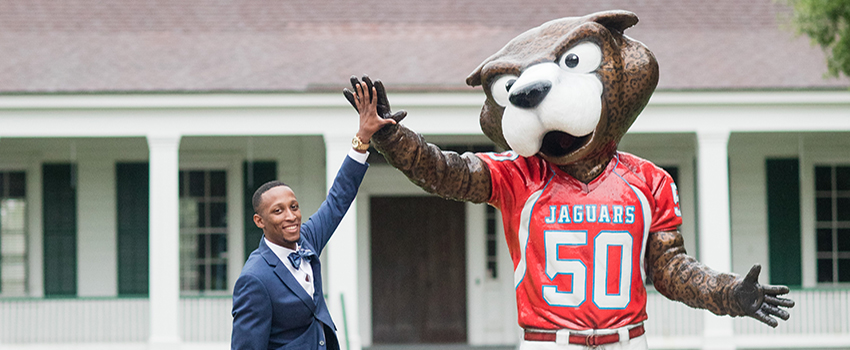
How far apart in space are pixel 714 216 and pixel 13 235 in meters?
8.32

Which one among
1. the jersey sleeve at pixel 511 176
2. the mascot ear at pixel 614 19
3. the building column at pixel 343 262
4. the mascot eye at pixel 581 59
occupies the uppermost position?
the mascot ear at pixel 614 19

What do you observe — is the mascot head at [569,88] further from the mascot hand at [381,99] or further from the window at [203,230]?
the window at [203,230]

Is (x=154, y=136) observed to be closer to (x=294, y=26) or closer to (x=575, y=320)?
(x=294, y=26)

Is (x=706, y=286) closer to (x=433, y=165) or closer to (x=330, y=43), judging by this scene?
(x=433, y=165)

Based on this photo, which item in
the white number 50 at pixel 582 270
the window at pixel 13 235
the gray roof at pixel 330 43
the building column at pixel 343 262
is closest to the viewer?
the white number 50 at pixel 582 270

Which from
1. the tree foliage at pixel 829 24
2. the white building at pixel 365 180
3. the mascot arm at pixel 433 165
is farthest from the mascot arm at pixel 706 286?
the white building at pixel 365 180

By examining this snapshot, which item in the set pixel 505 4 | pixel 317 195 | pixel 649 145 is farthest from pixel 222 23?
pixel 649 145

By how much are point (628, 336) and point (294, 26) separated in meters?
9.06

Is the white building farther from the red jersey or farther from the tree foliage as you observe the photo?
the red jersey

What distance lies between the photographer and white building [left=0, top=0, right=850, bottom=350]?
9.73 meters

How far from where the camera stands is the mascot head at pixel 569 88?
117 inches

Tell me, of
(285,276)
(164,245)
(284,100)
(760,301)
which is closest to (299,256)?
(285,276)

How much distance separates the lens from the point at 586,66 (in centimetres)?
310

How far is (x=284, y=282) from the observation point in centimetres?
305
